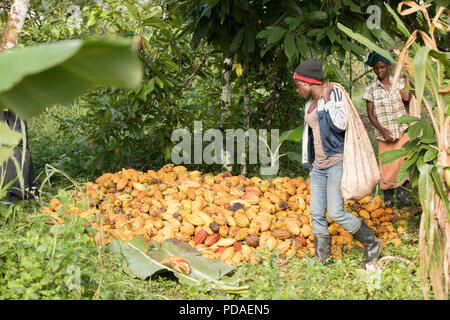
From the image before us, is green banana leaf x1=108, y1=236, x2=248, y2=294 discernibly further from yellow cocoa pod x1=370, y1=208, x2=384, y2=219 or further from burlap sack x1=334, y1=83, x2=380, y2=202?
yellow cocoa pod x1=370, y1=208, x2=384, y2=219

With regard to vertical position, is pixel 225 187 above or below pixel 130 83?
below

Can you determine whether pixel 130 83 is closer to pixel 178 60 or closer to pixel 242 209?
pixel 242 209

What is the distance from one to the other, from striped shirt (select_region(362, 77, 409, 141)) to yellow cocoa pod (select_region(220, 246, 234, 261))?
1.80 m

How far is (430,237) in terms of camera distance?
2.09 meters

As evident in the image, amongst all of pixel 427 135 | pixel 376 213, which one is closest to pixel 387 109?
pixel 376 213

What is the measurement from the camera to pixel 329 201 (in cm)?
301

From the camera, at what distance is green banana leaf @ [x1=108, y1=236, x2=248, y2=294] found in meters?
2.79

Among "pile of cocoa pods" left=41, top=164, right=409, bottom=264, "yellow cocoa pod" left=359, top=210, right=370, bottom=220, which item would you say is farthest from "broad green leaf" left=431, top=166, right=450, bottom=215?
"yellow cocoa pod" left=359, top=210, right=370, bottom=220

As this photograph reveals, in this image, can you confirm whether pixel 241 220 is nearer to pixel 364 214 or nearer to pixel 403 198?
pixel 364 214

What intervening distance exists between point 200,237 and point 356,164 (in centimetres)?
125

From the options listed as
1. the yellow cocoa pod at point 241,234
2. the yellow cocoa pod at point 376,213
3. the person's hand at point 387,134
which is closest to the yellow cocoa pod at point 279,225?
the yellow cocoa pod at point 241,234

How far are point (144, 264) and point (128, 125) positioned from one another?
213cm

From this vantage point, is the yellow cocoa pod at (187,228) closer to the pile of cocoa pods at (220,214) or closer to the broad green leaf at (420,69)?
the pile of cocoa pods at (220,214)
